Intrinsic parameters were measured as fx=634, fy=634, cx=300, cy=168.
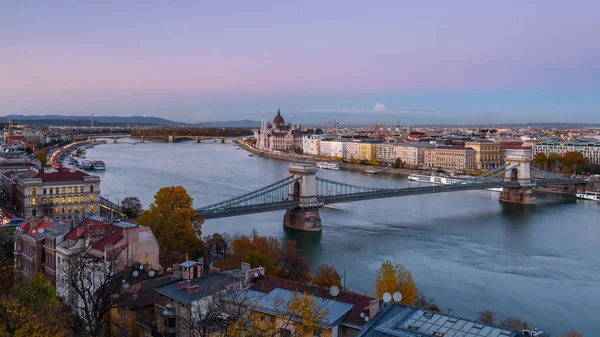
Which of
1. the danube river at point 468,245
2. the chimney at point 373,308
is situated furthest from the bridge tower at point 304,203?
the chimney at point 373,308

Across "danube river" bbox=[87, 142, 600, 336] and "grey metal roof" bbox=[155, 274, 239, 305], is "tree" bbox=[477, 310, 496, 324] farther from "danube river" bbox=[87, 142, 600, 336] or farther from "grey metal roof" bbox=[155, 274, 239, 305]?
"grey metal roof" bbox=[155, 274, 239, 305]

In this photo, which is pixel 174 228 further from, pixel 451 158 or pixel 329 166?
pixel 451 158

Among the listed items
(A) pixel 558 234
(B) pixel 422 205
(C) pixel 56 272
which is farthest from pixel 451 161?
(C) pixel 56 272

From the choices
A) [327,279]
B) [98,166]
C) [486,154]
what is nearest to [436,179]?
[486,154]

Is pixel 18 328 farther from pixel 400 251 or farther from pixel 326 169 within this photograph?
pixel 326 169

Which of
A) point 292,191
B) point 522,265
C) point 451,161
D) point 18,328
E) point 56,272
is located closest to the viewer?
point 18,328

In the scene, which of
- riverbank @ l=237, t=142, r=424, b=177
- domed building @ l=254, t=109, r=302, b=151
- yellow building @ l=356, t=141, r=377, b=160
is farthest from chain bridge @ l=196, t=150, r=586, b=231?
domed building @ l=254, t=109, r=302, b=151
